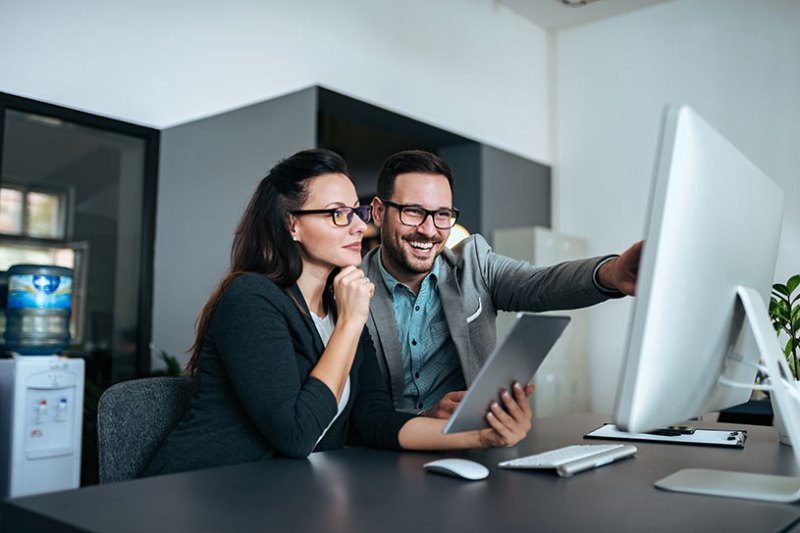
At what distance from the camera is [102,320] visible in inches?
142

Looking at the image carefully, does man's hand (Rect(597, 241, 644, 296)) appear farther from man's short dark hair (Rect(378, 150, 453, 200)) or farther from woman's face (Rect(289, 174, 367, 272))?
man's short dark hair (Rect(378, 150, 453, 200))

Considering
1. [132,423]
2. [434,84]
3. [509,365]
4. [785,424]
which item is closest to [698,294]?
[785,424]

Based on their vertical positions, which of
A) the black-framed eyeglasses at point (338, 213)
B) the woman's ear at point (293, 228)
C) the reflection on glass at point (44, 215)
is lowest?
the woman's ear at point (293, 228)

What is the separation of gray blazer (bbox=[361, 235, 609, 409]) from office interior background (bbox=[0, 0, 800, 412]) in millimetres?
1495

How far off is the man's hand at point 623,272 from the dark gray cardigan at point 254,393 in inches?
23.3

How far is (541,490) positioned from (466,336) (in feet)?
3.53

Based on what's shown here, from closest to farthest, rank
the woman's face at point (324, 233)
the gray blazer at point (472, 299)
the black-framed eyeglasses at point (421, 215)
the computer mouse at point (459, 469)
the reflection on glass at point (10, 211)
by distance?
1. the computer mouse at point (459, 469)
2. the woman's face at point (324, 233)
3. the gray blazer at point (472, 299)
4. the black-framed eyeglasses at point (421, 215)
5. the reflection on glass at point (10, 211)

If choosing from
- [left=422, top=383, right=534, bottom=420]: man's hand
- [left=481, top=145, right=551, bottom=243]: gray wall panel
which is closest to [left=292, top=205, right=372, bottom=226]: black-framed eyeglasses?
[left=422, top=383, right=534, bottom=420]: man's hand

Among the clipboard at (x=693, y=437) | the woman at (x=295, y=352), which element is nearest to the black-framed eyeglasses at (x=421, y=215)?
the woman at (x=295, y=352)

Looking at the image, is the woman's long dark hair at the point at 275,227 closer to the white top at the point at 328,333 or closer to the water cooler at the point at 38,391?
the white top at the point at 328,333

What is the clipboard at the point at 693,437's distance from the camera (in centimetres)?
161

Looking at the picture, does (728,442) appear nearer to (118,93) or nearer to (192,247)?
(192,247)

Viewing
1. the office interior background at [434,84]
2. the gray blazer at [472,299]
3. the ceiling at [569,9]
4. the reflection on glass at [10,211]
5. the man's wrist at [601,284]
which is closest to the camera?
the man's wrist at [601,284]

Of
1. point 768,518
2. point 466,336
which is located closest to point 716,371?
point 768,518
